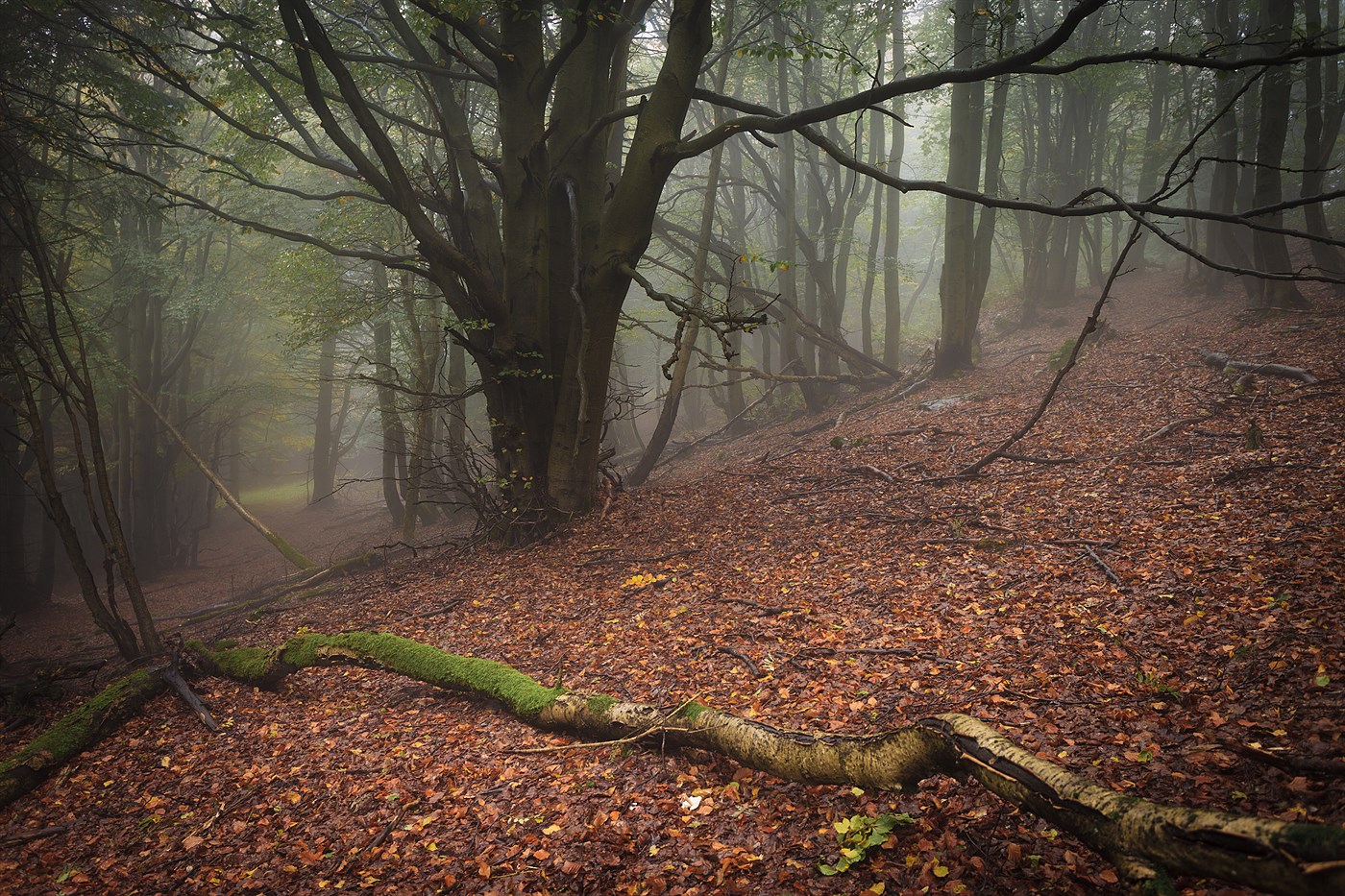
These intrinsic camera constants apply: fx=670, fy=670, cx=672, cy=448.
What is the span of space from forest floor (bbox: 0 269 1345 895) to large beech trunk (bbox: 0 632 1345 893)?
18cm

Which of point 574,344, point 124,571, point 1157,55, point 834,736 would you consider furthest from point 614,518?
point 1157,55

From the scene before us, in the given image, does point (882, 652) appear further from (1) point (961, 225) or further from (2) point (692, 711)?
(1) point (961, 225)

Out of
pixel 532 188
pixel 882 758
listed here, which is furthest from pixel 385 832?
pixel 532 188

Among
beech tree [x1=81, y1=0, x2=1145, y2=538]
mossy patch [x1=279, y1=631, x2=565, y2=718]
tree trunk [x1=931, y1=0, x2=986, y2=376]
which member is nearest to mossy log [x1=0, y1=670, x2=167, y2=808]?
mossy patch [x1=279, y1=631, x2=565, y2=718]

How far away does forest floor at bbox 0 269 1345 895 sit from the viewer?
10.5 feet

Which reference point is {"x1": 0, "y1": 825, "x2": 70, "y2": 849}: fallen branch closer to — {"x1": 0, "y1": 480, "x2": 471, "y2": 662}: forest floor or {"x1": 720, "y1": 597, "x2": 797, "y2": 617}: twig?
{"x1": 0, "y1": 480, "x2": 471, "y2": 662}: forest floor

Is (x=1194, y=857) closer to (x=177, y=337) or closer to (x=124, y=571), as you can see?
(x=124, y=571)

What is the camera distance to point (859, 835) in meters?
3.12

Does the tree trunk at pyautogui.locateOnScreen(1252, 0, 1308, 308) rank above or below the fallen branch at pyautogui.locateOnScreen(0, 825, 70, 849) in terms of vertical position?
above

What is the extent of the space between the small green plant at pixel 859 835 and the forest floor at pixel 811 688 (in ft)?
0.18

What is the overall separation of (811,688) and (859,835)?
4.69ft

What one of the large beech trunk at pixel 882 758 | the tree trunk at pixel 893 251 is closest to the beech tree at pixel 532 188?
the large beech trunk at pixel 882 758

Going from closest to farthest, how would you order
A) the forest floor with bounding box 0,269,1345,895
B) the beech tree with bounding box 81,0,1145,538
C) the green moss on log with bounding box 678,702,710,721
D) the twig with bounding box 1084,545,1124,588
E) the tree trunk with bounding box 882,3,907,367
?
the forest floor with bounding box 0,269,1345,895, the green moss on log with bounding box 678,702,710,721, the twig with bounding box 1084,545,1124,588, the beech tree with bounding box 81,0,1145,538, the tree trunk with bounding box 882,3,907,367

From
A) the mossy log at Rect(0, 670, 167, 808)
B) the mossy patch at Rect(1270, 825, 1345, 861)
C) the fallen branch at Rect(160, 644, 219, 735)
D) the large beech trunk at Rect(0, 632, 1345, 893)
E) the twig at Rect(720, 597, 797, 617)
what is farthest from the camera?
the twig at Rect(720, 597, 797, 617)
